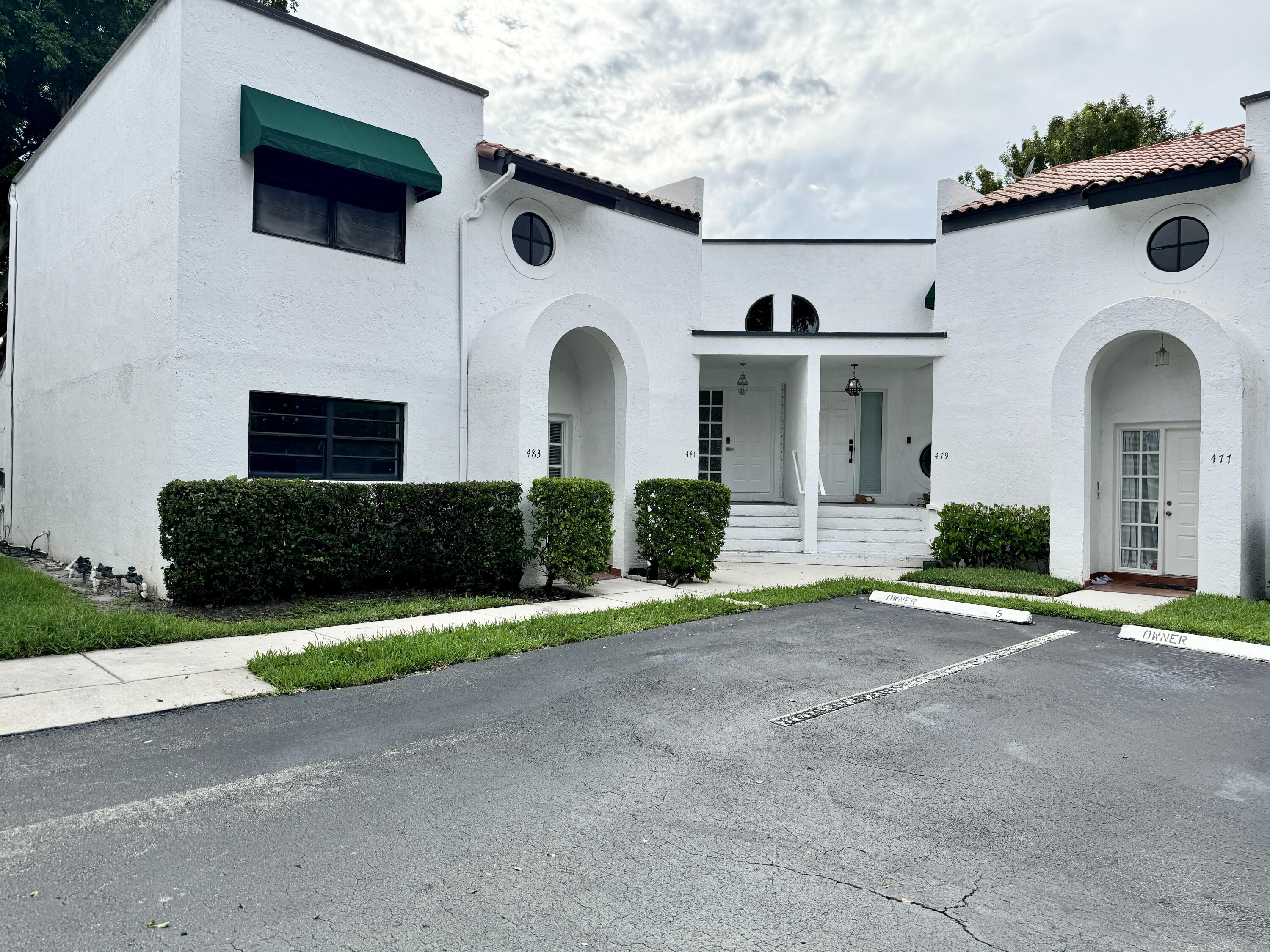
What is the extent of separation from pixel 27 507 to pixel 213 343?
797 cm

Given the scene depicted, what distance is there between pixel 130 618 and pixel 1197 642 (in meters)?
9.96

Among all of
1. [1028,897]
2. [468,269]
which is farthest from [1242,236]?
[1028,897]

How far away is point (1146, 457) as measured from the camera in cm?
1191

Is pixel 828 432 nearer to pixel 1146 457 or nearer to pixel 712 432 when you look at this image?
pixel 712 432

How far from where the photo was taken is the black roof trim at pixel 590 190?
11203 mm

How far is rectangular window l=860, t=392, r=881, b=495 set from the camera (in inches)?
695

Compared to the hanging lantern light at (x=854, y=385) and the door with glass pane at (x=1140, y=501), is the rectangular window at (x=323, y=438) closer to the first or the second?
the hanging lantern light at (x=854, y=385)

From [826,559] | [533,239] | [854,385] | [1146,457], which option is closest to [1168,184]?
[1146,457]

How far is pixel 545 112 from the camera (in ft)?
52.2

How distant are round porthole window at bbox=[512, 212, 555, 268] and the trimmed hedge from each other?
154 inches

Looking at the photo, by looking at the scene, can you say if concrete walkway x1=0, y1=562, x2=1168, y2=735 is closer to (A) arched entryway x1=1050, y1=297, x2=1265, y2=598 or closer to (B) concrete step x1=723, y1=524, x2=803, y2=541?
(B) concrete step x1=723, y1=524, x2=803, y2=541

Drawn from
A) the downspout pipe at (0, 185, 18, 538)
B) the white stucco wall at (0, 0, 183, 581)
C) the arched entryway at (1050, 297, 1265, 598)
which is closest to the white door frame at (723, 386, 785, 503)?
the arched entryway at (1050, 297, 1265, 598)

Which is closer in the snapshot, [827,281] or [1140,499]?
[1140,499]

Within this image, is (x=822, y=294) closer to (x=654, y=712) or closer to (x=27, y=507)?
(x=654, y=712)
